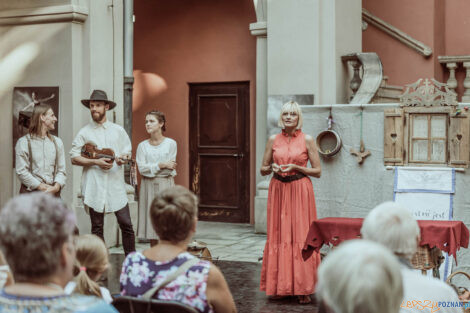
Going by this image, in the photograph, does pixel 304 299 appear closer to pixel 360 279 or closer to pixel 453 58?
pixel 360 279

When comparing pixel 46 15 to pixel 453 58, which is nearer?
pixel 46 15

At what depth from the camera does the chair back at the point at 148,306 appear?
307 cm

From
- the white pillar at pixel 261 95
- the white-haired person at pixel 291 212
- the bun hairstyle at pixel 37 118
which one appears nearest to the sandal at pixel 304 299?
the white-haired person at pixel 291 212

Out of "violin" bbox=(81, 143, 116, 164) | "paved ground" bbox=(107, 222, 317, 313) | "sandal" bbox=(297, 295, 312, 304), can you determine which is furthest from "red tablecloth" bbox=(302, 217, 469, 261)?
"violin" bbox=(81, 143, 116, 164)

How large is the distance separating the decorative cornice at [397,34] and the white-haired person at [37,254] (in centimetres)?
1005

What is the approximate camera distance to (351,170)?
324 inches

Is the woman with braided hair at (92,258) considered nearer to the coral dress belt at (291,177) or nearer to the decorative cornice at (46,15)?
the coral dress belt at (291,177)

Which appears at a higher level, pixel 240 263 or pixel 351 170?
pixel 351 170

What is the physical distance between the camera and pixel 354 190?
815 cm

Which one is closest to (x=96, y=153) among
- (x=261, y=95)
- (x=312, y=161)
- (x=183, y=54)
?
(x=312, y=161)

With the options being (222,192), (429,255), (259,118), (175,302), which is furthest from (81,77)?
(175,302)

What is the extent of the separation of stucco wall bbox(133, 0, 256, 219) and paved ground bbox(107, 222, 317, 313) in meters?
1.11

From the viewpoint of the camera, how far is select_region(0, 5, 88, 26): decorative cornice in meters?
9.75

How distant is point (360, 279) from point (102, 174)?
6267 mm
